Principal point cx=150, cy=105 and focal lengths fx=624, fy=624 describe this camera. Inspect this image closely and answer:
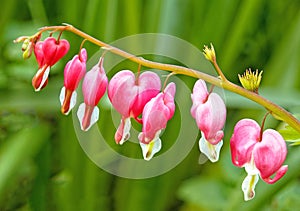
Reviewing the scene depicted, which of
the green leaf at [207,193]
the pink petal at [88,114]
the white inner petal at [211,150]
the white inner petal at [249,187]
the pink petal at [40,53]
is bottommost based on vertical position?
the green leaf at [207,193]

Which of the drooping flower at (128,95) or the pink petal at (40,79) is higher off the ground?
the pink petal at (40,79)

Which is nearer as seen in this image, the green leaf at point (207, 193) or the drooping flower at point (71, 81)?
the drooping flower at point (71, 81)

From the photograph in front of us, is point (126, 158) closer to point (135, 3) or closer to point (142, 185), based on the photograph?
point (142, 185)

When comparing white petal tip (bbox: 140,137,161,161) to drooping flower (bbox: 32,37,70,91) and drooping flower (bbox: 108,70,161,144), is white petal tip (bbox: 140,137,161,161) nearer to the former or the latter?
drooping flower (bbox: 108,70,161,144)

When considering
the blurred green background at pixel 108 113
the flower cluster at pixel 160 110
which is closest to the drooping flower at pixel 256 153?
the flower cluster at pixel 160 110

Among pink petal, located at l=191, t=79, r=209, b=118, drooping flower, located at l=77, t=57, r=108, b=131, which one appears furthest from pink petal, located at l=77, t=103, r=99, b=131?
pink petal, located at l=191, t=79, r=209, b=118

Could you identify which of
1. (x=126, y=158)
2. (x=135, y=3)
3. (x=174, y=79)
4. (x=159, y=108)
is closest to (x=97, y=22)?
(x=135, y=3)

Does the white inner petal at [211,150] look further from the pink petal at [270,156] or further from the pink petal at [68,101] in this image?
the pink petal at [68,101]
